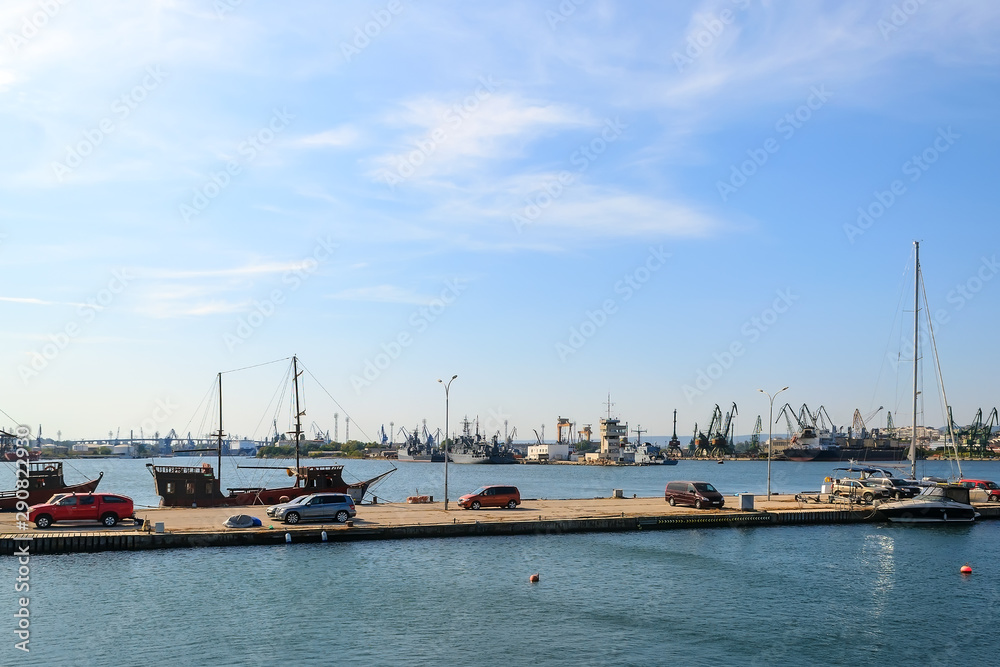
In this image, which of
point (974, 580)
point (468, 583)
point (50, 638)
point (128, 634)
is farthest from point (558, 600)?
point (974, 580)

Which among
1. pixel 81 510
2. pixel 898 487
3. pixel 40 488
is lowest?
pixel 898 487

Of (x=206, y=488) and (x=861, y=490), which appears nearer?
(x=206, y=488)

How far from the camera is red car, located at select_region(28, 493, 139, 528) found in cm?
4553

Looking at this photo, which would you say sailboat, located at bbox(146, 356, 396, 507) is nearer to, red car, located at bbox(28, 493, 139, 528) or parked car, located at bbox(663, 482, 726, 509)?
red car, located at bbox(28, 493, 139, 528)

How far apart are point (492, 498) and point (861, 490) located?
3055cm

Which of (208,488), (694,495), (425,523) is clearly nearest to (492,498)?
(425,523)

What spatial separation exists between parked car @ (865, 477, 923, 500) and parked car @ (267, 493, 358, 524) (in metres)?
42.4

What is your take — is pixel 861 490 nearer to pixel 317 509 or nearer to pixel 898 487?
pixel 898 487

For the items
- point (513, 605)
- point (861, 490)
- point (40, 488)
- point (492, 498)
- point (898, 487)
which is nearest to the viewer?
point (513, 605)

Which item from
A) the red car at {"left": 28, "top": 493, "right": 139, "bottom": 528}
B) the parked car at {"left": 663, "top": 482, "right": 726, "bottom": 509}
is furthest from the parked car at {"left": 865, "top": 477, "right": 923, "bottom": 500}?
the red car at {"left": 28, "top": 493, "right": 139, "bottom": 528}

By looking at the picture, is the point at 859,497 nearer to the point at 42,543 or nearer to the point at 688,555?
the point at 688,555

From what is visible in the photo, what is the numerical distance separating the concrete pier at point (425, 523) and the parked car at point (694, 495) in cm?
93

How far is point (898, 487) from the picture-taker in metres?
63.7

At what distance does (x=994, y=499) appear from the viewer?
230ft
